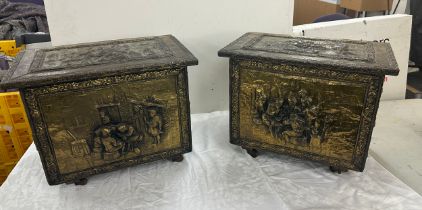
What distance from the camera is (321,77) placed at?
35.2 inches

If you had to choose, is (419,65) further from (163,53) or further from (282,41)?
(163,53)

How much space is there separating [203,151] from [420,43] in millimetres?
1885

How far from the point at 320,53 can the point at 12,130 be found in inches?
46.6

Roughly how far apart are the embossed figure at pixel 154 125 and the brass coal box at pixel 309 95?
0.79ft

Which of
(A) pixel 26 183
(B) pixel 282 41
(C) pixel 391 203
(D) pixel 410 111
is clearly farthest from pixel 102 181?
(D) pixel 410 111

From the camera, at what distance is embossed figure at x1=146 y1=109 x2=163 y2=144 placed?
0.97 m

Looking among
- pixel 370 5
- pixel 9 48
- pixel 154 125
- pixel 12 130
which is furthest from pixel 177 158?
pixel 370 5

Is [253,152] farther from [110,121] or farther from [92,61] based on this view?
[92,61]

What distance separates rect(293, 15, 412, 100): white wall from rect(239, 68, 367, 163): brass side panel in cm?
51

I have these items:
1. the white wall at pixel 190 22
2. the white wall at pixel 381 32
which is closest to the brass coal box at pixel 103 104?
the white wall at pixel 190 22

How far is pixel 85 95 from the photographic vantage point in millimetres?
885

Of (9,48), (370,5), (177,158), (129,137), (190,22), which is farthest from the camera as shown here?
(370,5)

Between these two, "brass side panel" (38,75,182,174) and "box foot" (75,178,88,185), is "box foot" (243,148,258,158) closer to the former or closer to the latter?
"brass side panel" (38,75,182,174)

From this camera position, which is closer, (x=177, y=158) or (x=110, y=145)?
(x=110, y=145)
